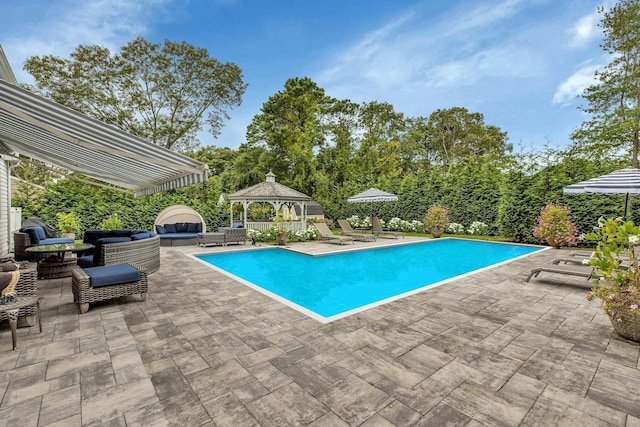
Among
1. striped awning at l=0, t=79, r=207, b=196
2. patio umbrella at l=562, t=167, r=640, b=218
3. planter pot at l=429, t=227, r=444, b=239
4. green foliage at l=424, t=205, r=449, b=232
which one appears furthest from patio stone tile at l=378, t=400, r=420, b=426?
green foliage at l=424, t=205, r=449, b=232

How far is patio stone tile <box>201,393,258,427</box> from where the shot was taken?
2.40 meters

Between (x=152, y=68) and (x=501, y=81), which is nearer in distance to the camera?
(x=501, y=81)

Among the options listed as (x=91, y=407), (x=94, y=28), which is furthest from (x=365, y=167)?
(x=91, y=407)

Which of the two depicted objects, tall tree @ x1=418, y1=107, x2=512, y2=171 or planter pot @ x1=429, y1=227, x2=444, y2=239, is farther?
tall tree @ x1=418, y1=107, x2=512, y2=171

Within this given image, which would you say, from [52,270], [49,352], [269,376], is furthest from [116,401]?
[52,270]

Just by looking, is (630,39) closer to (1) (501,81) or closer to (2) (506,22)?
(1) (501,81)

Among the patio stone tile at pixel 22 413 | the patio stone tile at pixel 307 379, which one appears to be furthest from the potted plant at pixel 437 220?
the patio stone tile at pixel 22 413

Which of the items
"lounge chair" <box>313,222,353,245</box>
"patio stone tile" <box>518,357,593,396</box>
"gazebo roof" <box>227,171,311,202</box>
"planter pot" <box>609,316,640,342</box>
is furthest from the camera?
→ "gazebo roof" <box>227,171,311,202</box>

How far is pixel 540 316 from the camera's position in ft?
16.2

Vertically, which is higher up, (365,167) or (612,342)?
(365,167)

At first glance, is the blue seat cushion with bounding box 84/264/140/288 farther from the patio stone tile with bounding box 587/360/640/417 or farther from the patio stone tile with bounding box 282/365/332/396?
the patio stone tile with bounding box 587/360/640/417

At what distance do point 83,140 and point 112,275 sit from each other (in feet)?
7.77

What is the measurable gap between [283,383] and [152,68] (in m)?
25.4

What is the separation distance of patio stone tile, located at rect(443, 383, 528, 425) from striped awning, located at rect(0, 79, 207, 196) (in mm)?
→ 4910
